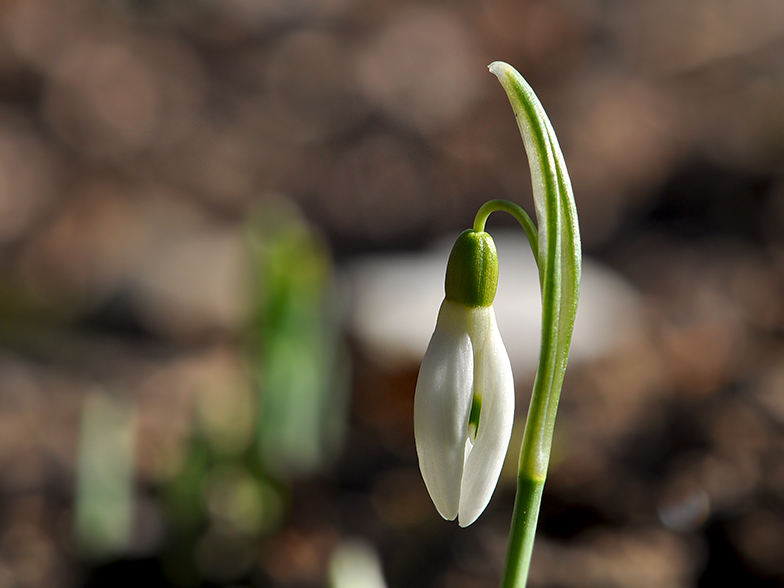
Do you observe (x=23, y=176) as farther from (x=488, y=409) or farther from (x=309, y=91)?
(x=488, y=409)

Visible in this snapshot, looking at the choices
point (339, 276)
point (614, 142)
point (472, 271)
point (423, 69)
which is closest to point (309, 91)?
Answer: point (423, 69)

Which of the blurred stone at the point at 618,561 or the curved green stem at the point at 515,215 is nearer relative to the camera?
the curved green stem at the point at 515,215

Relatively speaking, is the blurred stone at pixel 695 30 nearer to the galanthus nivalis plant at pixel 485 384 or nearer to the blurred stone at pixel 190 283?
the blurred stone at pixel 190 283

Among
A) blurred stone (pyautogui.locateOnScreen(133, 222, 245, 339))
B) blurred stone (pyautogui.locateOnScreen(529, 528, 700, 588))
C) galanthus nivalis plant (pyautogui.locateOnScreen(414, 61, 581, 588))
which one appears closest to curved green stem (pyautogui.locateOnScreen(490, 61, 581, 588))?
galanthus nivalis plant (pyautogui.locateOnScreen(414, 61, 581, 588))

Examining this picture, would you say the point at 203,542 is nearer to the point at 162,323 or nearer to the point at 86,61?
the point at 162,323

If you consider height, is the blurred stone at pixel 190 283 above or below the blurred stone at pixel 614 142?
below

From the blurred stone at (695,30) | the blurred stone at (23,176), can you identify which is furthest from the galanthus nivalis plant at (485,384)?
the blurred stone at (695,30)

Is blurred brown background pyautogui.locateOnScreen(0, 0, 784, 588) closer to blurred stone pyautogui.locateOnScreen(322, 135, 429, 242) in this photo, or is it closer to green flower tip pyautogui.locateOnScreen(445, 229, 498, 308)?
blurred stone pyautogui.locateOnScreen(322, 135, 429, 242)
